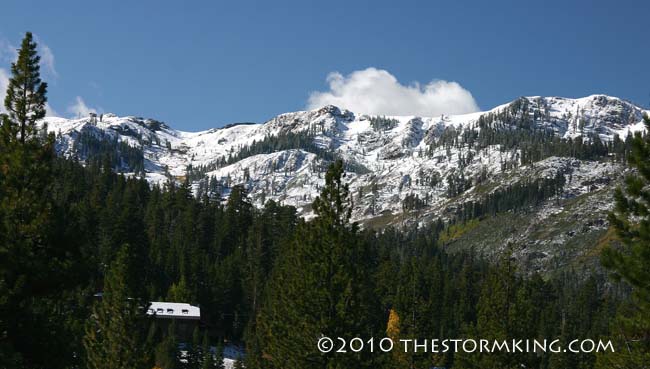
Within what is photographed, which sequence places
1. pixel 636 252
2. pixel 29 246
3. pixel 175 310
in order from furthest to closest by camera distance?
1. pixel 175 310
2. pixel 636 252
3. pixel 29 246

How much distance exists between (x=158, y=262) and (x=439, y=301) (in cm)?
5042

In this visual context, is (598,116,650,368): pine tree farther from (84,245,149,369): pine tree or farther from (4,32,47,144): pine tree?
(84,245,149,369): pine tree

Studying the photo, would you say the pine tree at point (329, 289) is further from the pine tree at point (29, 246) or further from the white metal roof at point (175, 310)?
the white metal roof at point (175, 310)

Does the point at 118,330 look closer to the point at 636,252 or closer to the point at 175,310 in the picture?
the point at 636,252

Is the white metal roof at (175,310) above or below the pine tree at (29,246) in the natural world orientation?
below

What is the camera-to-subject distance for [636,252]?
874 inches

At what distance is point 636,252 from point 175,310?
77631 millimetres

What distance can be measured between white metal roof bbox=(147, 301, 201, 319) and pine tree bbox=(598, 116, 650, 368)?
7388cm

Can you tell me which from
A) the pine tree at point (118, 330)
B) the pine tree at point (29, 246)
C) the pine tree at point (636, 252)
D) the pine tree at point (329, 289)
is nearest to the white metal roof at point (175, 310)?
the pine tree at point (118, 330)

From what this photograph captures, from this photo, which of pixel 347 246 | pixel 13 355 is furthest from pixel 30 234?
pixel 347 246

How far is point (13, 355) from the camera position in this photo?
60.6 ft

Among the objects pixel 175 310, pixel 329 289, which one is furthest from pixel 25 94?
pixel 175 310

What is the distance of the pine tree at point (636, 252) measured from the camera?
73.3 feet

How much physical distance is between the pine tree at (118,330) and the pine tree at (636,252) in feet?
94.6
